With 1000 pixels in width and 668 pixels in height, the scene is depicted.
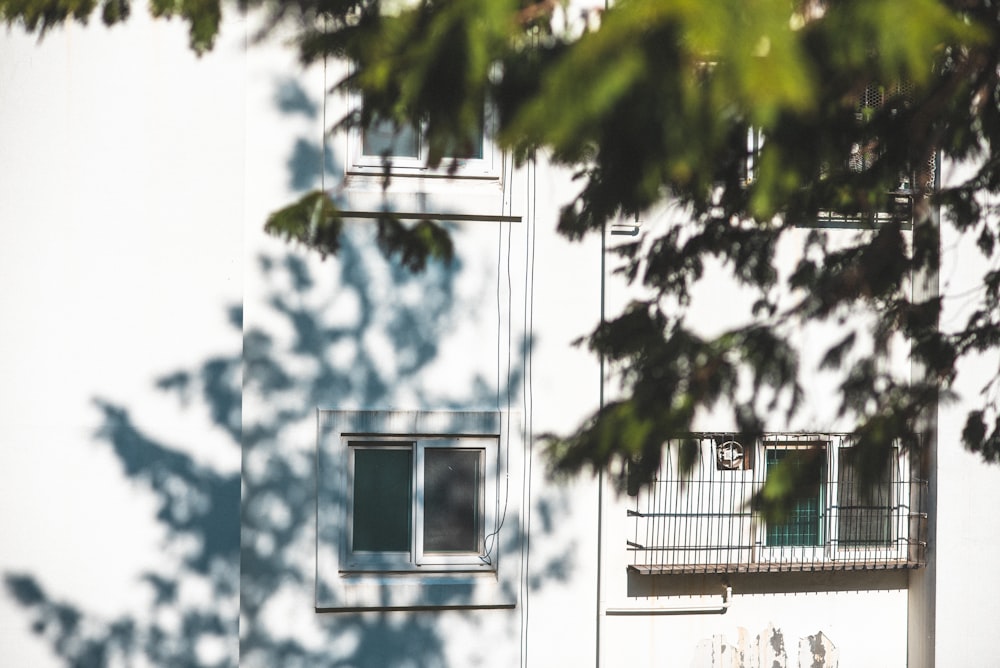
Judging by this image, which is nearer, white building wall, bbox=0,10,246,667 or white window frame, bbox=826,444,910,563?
white building wall, bbox=0,10,246,667

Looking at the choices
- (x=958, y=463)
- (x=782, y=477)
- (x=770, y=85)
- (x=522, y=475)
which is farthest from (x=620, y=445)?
(x=958, y=463)

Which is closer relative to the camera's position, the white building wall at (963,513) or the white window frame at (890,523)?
the white building wall at (963,513)

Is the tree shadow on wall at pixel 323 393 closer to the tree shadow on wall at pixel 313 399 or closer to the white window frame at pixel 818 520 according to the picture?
the tree shadow on wall at pixel 313 399

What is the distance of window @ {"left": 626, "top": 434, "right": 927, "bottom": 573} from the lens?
7.67 m

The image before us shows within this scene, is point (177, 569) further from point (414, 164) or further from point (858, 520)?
point (858, 520)

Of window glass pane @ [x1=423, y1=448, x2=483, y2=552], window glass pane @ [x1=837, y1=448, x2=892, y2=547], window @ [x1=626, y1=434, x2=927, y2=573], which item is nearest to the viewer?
window glass pane @ [x1=423, y1=448, x2=483, y2=552]

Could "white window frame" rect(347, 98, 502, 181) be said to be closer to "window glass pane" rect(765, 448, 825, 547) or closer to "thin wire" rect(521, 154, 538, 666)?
"thin wire" rect(521, 154, 538, 666)

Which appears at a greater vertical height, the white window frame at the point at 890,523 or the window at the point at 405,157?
the window at the point at 405,157

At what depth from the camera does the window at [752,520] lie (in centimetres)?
767

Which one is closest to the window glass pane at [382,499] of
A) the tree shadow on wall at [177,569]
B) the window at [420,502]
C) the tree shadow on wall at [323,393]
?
the window at [420,502]

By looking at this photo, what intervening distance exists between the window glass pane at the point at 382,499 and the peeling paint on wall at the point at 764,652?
228 cm

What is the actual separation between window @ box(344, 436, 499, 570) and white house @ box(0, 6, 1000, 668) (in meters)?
0.02

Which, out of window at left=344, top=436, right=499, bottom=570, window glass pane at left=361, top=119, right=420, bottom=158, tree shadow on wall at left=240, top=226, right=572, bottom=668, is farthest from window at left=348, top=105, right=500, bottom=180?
window at left=344, top=436, right=499, bottom=570

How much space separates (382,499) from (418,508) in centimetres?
26
